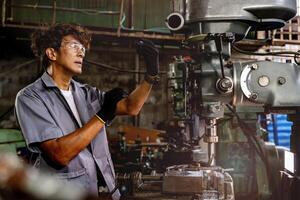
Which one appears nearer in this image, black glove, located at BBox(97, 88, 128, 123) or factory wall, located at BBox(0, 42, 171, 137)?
black glove, located at BBox(97, 88, 128, 123)

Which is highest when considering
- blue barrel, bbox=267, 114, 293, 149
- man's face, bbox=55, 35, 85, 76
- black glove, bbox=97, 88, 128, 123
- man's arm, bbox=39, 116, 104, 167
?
man's face, bbox=55, 35, 85, 76

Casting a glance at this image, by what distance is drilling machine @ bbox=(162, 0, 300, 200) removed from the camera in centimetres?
176

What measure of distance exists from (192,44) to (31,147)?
106 cm

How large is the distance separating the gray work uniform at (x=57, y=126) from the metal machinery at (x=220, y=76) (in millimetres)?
402

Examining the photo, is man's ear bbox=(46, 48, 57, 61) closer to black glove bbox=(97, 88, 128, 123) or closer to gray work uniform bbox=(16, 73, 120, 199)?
gray work uniform bbox=(16, 73, 120, 199)

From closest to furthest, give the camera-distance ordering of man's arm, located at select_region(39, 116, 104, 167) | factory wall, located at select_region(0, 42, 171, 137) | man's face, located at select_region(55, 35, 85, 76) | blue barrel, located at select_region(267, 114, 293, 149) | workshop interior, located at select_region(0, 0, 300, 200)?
man's arm, located at select_region(39, 116, 104, 167), workshop interior, located at select_region(0, 0, 300, 200), man's face, located at select_region(55, 35, 85, 76), blue barrel, located at select_region(267, 114, 293, 149), factory wall, located at select_region(0, 42, 171, 137)

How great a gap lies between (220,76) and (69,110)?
0.83 m

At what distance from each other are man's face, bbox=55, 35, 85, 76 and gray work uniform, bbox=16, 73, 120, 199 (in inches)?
4.2

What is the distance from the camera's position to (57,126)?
170cm

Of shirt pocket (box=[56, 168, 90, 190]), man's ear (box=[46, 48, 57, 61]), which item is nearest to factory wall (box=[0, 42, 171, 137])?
man's ear (box=[46, 48, 57, 61])

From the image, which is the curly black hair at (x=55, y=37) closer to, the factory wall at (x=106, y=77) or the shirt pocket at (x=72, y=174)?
the shirt pocket at (x=72, y=174)

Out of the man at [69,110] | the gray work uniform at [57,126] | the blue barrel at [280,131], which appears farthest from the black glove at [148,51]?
the blue barrel at [280,131]

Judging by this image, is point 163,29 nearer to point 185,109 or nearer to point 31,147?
point 185,109

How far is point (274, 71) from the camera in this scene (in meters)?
1.77
